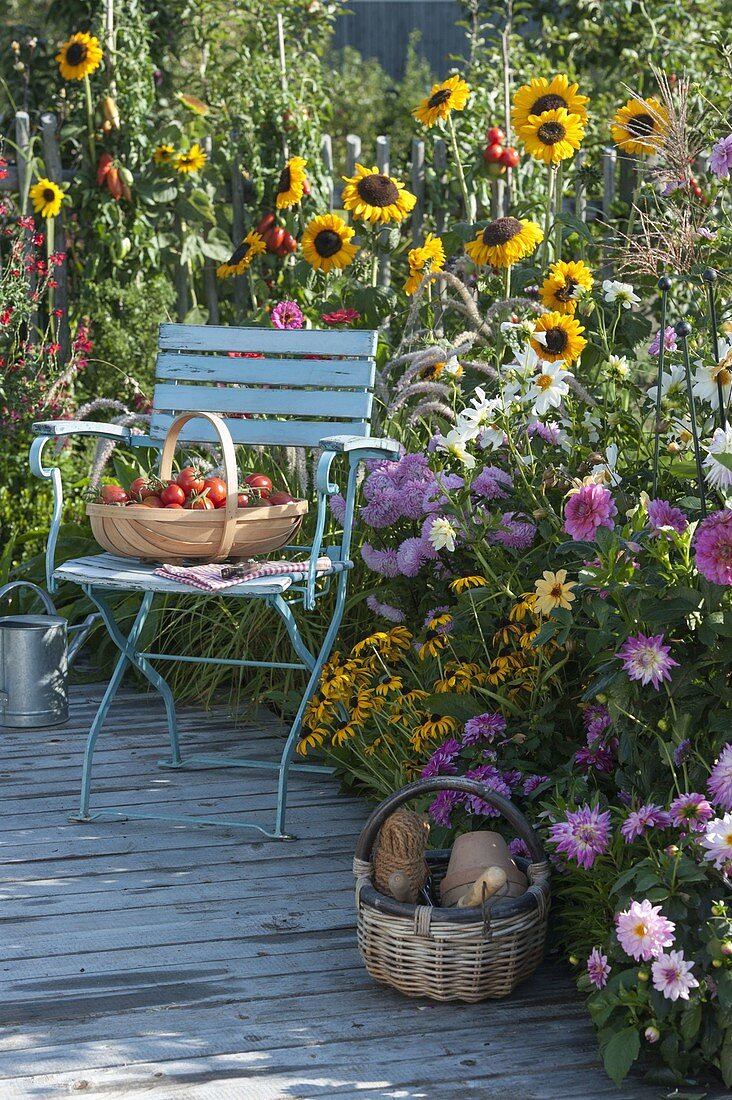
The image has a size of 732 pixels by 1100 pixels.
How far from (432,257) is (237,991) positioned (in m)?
2.20

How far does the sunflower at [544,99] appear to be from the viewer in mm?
3730

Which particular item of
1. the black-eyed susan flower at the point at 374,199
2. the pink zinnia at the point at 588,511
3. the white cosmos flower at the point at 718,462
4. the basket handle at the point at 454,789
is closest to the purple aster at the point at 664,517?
the pink zinnia at the point at 588,511

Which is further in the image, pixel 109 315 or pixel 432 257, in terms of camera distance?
pixel 109 315

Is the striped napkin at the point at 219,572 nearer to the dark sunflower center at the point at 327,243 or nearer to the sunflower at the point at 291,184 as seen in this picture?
the dark sunflower center at the point at 327,243

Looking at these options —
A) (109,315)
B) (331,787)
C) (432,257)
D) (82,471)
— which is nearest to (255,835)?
(331,787)

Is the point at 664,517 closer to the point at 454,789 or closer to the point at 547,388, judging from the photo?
the point at 547,388

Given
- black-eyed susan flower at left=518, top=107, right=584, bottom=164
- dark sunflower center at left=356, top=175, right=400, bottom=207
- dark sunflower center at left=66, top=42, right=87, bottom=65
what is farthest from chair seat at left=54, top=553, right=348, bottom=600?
dark sunflower center at left=66, top=42, right=87, bottom=65

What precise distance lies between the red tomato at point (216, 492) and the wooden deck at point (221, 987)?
64 cm

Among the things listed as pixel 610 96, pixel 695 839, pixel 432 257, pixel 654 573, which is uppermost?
pixel 610 96

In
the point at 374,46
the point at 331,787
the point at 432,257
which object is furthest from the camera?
the point at 374,46

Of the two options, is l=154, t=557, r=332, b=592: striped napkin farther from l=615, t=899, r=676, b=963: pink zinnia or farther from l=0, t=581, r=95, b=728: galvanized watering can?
l=615, t=899, r=676, b=963: pink zinnia

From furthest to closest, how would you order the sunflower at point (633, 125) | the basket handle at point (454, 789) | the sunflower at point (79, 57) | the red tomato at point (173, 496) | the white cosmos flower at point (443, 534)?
the sunflower at point (79, 57), the sunflower at point (633, 125), the red tomato at point (173, 496), the white cosmos flower at point (443, 534), the basket handle at point (454, 789)

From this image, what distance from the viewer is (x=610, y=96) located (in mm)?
6496

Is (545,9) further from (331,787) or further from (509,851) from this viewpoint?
(509,851)
